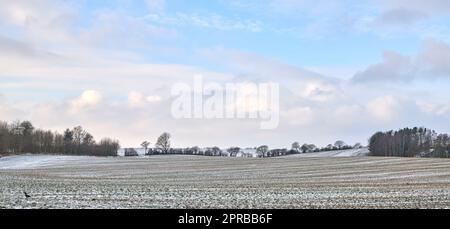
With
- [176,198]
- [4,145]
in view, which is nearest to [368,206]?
[176,198]

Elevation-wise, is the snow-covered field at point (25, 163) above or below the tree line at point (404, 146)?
below

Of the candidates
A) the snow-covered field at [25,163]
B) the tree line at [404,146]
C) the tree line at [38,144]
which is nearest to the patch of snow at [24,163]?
the snow-covered field at [25,163]

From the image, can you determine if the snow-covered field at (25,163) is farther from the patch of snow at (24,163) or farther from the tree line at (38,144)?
the tree line at (38,144)

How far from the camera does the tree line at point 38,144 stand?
498ft

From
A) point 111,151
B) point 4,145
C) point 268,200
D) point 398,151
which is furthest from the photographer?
point 111,151

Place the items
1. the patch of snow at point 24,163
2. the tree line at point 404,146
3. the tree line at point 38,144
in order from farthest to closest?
the tree line at point 404,146 → the tree line at point 38,144 → the patch of snow at point 24,163

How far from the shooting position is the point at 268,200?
26125 millimetres

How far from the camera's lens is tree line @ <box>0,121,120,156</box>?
498ft

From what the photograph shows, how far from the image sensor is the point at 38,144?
17212 cm

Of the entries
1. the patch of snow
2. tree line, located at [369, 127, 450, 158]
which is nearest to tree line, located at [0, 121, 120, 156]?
the patch of snow

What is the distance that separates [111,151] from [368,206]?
177m

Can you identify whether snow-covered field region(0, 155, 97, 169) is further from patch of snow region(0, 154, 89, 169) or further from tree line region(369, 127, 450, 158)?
tree line region(369, 127, 450, 158)
